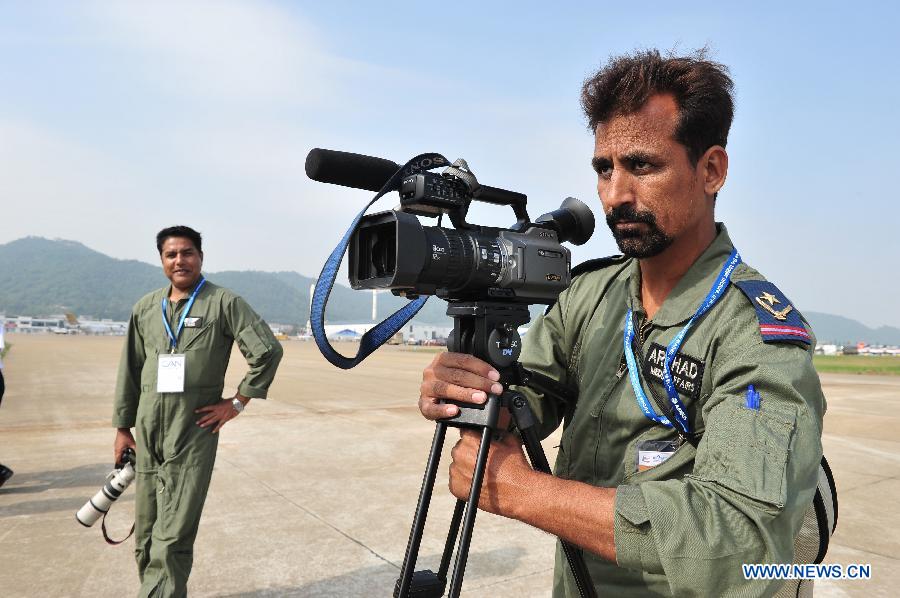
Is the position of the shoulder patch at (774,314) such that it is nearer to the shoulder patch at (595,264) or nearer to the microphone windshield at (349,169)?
the shoulder patch at (595,264)

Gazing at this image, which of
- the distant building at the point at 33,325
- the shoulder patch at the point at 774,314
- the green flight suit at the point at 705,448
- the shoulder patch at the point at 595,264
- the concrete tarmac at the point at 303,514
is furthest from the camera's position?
the distant building at the point at 33,325

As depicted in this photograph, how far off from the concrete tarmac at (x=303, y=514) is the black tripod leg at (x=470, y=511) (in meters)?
2.89

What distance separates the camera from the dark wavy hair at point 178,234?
414 cm

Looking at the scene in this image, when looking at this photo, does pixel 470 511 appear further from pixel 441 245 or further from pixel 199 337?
pixel 199 337

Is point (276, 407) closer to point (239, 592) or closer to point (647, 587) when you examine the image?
point (239, 592)

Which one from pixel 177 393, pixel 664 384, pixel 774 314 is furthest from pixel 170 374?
pixel 774 314

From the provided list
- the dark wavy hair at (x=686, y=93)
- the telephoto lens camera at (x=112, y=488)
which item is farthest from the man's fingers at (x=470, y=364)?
the telephoto lens camera at (x=112, y=488)

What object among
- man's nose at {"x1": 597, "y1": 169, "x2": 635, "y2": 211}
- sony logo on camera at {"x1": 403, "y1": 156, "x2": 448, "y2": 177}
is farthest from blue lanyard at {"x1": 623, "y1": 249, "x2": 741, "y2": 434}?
sony logo on camera at {"x1": 403, "y1": 156, "x2": 448, "y2": 177}

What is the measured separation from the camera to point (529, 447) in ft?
4.57

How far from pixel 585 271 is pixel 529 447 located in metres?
0.69

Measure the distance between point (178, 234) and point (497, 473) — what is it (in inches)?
140

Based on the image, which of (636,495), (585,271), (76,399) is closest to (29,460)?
(76,399)

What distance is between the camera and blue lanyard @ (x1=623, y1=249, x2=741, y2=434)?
132 centimetres

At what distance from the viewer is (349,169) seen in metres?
1.36
